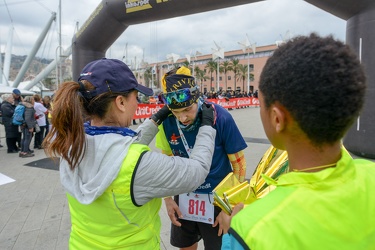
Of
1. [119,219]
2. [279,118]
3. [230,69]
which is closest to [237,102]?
[119,219]

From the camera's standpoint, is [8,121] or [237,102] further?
[237,102]

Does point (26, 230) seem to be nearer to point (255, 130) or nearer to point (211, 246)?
point (211, 246)

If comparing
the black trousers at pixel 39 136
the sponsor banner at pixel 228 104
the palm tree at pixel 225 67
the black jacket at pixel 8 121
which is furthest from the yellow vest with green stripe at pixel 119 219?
the palm tree at pixel 225 67

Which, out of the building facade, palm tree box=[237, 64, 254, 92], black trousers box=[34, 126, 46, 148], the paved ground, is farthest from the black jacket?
palm tree box=[237, 64, 254, 92]

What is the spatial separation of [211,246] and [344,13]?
578 centimetres

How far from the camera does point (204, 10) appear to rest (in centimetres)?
626

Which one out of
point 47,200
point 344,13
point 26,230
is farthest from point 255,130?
point 26,230

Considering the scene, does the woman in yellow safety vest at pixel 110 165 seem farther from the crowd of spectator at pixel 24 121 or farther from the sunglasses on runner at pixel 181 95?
the crowd of spectator at pixel 24 121

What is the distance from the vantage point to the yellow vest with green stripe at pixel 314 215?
65 centimetres

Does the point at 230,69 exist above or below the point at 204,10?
above

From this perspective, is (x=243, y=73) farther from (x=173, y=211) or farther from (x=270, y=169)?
(x=270, y=169)

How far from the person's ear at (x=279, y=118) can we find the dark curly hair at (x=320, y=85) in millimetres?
21

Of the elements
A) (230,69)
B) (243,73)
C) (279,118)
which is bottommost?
(279,118)

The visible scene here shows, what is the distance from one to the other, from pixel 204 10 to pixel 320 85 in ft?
20.2
